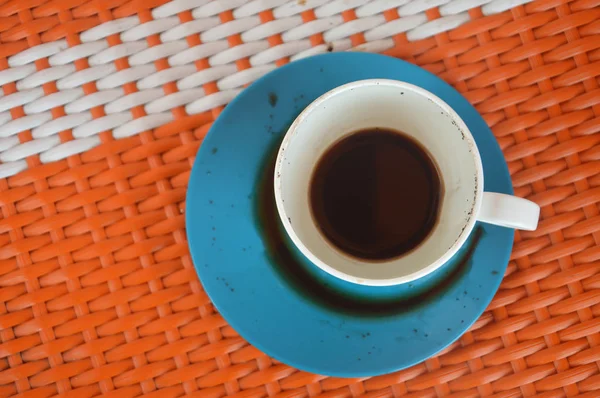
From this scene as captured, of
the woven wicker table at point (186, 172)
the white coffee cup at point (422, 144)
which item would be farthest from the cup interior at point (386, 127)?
the woven wicker table at point (186, 172)

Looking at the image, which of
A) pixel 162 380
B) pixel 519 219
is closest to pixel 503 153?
pixel 519 219

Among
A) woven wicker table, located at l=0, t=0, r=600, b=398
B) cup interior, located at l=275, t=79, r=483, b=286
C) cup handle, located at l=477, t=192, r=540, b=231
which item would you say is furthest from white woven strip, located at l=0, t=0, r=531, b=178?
cup handle, located at l=477, t=192, r=540, b=231

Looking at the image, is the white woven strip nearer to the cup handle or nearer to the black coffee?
the black coffee

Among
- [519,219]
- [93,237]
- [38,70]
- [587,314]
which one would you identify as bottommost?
[587,314]

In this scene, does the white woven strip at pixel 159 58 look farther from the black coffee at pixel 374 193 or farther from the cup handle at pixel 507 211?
the cup handle at pixel 507 211

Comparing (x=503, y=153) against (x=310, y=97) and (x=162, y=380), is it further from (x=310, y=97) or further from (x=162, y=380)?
(x=162, y=380)
